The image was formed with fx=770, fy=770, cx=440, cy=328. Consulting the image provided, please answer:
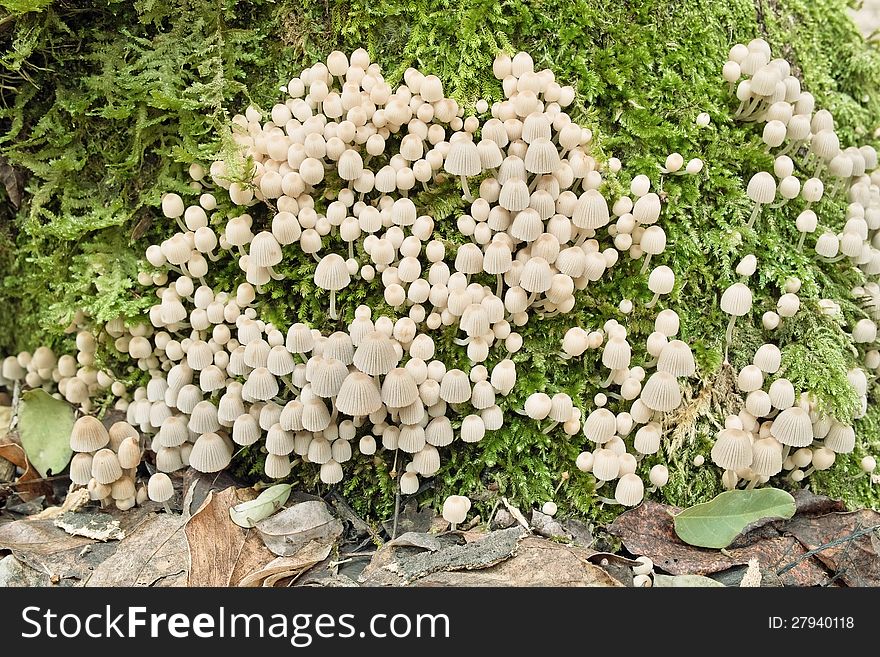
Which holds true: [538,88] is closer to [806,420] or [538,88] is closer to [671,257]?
[671,257]

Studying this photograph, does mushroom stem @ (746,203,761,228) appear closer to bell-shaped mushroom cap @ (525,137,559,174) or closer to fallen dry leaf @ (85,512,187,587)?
bell-shaped mushroom cap @ (525,137,559,174)

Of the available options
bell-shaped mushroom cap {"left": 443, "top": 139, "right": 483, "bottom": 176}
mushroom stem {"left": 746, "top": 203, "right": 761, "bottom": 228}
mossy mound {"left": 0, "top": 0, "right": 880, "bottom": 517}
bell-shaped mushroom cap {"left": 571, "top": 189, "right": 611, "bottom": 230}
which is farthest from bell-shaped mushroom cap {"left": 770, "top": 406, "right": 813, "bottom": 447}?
bell-shaped mushroom cap {"left": 443, "top": 139, "right": 483, "bottom": 176}

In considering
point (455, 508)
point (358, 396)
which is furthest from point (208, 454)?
point (455, 508)

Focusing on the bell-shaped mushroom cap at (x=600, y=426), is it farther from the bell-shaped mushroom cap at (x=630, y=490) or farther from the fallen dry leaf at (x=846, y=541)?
the fallen dry leaf at (x=846, y=541)

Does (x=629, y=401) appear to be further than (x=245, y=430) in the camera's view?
Yes

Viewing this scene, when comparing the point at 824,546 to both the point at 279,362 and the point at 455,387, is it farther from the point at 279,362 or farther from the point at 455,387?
the point at 279,362

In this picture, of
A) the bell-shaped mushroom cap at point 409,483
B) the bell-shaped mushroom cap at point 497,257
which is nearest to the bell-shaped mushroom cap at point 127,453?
the bell-shaped mushroom cap at point 409,483
